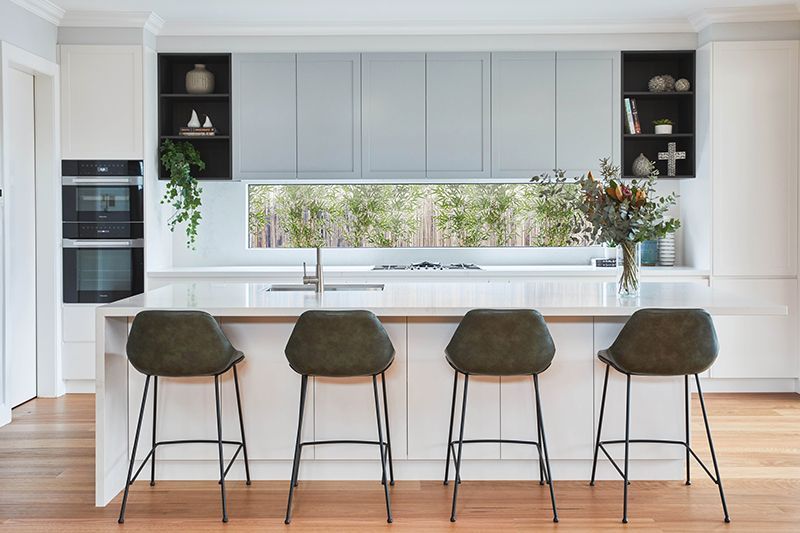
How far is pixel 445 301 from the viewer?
3.49m

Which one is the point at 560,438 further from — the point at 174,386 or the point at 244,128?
the point at 244,128

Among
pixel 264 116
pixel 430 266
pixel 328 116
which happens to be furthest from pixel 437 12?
pixel 430 266

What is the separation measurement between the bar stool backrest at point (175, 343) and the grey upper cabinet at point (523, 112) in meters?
3.19

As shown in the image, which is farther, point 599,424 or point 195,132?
point 195,132

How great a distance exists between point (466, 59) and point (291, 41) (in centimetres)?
132

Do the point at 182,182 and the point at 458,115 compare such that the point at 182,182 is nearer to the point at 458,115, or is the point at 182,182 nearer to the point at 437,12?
the point at 458,115

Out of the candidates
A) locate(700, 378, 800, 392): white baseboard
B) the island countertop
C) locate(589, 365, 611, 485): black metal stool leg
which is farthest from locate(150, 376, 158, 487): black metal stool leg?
locate(700, 378, 800, 392): white baseboard

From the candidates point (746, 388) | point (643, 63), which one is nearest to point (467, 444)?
point (746, 388)

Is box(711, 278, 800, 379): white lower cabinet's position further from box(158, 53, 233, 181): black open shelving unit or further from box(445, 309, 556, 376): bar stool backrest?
box(158, 53, 233, 181): black open shelving unit

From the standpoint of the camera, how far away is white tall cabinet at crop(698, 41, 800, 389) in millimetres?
5492

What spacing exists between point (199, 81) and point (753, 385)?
4717 millimetres

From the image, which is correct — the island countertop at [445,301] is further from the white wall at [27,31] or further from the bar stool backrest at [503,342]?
the white wall at [27,31]

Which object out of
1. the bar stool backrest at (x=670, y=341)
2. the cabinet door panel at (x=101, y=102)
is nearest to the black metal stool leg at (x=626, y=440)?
the bar stool backrest at (x=670, y=341)

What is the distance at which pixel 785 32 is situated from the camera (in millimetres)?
5477
